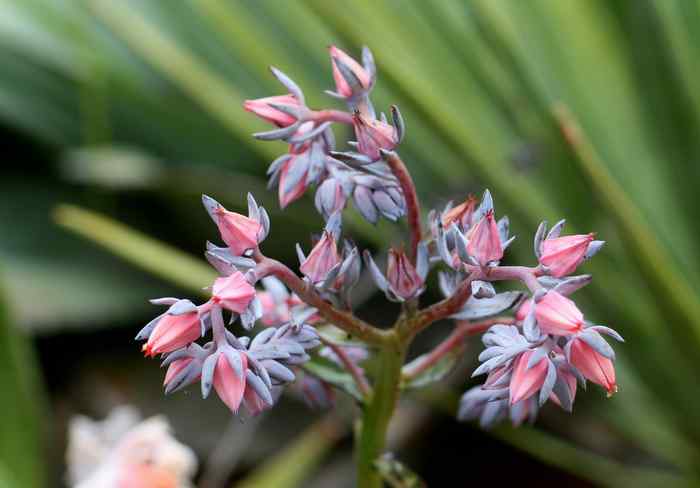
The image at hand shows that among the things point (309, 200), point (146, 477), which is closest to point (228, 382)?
point (146, 477)

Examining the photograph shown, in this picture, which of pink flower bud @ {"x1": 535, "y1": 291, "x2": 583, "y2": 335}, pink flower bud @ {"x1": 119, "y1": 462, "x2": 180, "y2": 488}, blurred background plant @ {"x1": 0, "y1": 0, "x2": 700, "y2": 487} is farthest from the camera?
blurred background plant @ {"x1": 0, "y1": 0, "x2": 700, "y2": 487}

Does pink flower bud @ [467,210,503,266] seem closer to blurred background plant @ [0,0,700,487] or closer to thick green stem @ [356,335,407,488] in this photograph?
thick green stem @ [356,335,407,488]

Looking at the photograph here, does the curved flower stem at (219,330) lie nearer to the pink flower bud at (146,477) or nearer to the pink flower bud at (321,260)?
the pink flower bud at (321,260)

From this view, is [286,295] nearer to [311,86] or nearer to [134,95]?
[311,86]

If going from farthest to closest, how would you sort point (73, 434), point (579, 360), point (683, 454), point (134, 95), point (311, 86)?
point (134, 95) < point (311, 86) < point (683, 454) < point (73, 434) < point (579, 360)

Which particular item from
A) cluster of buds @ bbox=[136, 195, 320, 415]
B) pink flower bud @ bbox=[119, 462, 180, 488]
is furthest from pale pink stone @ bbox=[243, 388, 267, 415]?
pink flower bud @ bbox=[119, 462, 180, 488]

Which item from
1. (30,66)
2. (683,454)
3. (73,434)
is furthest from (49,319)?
(683,454)
